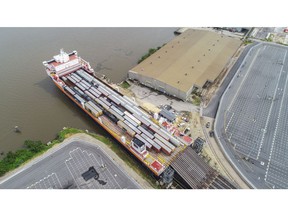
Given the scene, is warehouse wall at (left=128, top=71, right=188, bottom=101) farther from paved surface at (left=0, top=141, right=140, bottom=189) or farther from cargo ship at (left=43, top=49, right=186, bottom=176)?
paved surface at (left=0, top=141, right=140, bottom=189)

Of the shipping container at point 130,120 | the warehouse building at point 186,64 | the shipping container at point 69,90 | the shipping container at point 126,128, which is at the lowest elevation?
the shipping container at point 126,128

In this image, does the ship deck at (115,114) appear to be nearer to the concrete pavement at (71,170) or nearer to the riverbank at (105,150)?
the riverbank at (105,150)

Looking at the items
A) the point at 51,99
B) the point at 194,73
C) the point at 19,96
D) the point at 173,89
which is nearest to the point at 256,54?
the point at 194,73

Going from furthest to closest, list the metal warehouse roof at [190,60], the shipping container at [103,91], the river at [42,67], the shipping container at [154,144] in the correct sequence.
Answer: the metal warehouse roof at [190,60] < the shipping container at [103,91] < the river at [42,67] < the shipping container at [154,144]

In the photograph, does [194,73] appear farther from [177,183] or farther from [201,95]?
[177,183]

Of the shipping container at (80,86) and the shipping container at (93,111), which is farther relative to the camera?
the shipping container at (80,86)

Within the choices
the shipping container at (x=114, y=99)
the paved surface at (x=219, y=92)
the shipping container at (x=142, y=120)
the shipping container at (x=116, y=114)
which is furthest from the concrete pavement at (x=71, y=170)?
the paved surface at (x=219, y=92)
